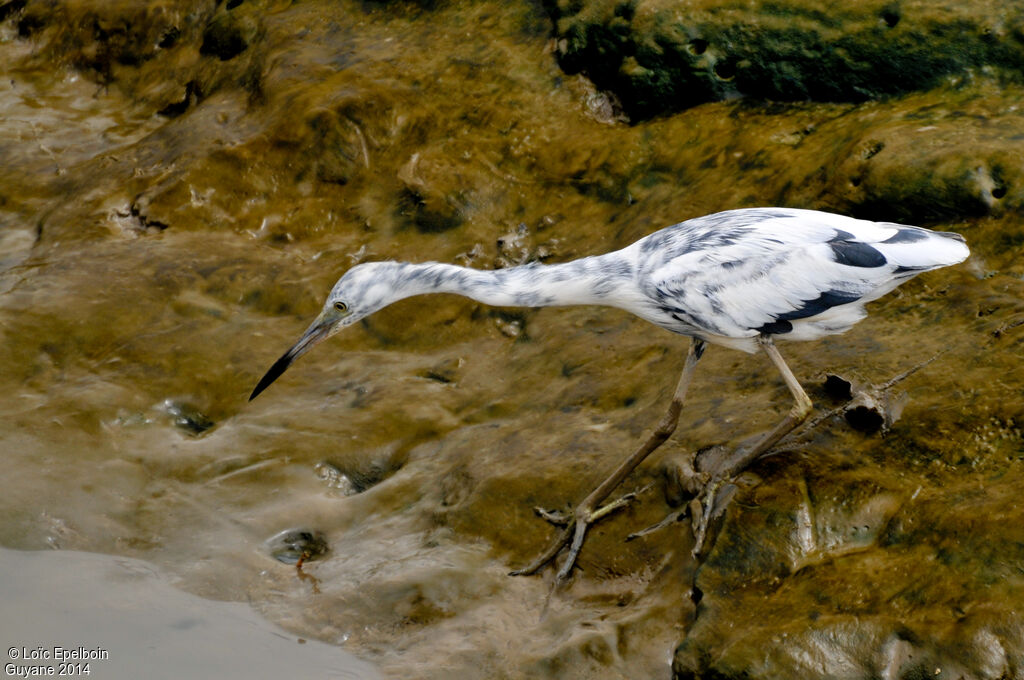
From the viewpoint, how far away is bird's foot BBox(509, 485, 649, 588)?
432 cm

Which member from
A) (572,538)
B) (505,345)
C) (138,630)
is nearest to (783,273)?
(572,538)

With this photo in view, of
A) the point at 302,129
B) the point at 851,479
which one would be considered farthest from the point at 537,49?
the point at 851,479

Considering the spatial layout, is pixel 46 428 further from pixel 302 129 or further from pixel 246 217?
pixel 302 129

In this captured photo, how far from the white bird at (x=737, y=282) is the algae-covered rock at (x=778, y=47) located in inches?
73.5

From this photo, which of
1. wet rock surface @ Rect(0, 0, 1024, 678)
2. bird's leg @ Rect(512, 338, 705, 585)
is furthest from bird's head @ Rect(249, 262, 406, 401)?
bird's leg @ Rect(512, 338, 705, 585)

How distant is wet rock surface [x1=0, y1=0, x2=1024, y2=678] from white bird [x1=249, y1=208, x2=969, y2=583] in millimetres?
161

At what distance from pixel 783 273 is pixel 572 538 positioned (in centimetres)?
133

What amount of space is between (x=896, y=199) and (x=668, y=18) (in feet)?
6.30

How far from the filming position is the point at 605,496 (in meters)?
4.48

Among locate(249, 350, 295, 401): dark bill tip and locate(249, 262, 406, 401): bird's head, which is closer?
locate(249, 262, 406, 401): bird's head

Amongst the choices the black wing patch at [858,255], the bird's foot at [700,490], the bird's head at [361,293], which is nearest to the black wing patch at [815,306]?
the black wing patch at [858,255]

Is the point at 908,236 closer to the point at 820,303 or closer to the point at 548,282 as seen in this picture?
the point at 820,303

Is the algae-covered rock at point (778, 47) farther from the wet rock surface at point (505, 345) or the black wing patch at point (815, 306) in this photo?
the black wing patch at point (815, 306)

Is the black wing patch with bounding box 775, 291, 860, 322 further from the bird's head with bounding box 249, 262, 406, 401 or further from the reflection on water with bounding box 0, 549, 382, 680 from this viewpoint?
the reflection on water with bounding box 0, 549, 382, 680
